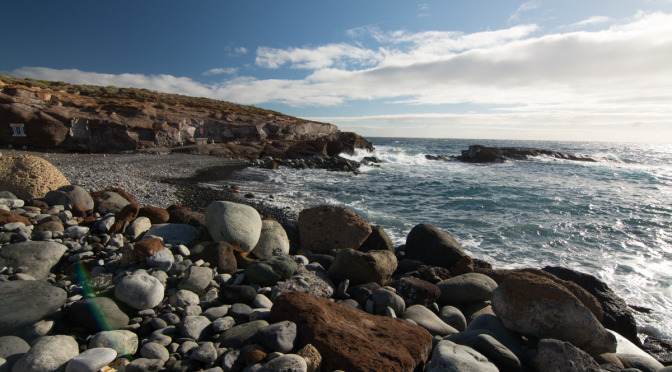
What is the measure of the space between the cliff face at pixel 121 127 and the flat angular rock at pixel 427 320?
24.8 m

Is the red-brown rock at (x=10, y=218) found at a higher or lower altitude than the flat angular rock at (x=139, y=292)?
higher

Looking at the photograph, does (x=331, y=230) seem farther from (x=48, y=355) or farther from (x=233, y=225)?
(x=48, y=355)

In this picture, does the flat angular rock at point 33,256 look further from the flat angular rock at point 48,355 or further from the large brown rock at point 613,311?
the large brown rock at point 613,311

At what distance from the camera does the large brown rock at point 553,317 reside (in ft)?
10.9

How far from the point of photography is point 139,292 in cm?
325

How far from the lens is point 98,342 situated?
8.53ft

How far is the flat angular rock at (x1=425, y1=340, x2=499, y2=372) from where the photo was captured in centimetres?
260

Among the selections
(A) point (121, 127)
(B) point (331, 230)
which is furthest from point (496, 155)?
(A) point (121, 127)

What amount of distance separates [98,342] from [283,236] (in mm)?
3797

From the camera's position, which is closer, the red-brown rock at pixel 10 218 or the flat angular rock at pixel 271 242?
the red-brown rock at pixel 10 218

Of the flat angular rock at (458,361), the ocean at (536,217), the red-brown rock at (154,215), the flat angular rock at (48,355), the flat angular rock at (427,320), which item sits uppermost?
the red-brown rock at (154,215)

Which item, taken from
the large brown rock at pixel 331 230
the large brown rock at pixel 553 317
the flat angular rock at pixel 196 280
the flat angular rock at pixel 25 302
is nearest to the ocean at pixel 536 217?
the large brown rock at pixel 331 230

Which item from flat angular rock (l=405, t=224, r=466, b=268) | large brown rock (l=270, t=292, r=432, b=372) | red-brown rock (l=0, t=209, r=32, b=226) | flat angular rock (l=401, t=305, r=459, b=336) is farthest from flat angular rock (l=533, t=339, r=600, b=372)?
red-brown rock (l=0, t=209, r=32, b=226)

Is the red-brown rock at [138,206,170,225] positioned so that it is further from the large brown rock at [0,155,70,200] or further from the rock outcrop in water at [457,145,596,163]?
the rock outcrop in water at [457,145,596,163]
